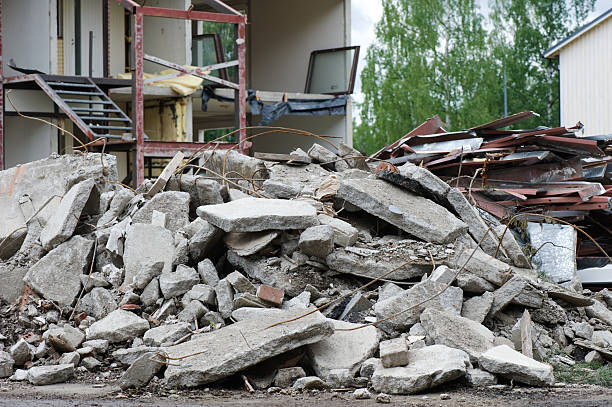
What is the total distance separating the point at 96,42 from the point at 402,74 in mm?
24484

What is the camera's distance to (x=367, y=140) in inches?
1635

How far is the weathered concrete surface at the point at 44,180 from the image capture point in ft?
31.7

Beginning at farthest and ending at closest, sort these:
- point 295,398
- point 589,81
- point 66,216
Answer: point 589,81, point 66,216, point 295,398

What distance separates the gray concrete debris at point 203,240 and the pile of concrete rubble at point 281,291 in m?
0.02

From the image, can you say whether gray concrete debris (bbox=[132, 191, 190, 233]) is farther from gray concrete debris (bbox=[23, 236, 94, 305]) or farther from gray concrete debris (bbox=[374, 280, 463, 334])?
gray concrete debris (bbox=[374, 280, 463, 334])

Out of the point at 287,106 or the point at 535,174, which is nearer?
the point at 535,174

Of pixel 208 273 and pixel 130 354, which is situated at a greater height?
pixel 208 273

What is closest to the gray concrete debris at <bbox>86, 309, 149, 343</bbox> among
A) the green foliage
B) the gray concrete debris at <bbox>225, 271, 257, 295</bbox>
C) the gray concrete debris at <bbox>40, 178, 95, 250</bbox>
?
the gray concrete debris at <bbox>225, 271, 257, 295</bbox>

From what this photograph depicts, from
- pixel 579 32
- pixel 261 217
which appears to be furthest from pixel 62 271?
pixel 579 32

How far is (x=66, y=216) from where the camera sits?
28.9 feet

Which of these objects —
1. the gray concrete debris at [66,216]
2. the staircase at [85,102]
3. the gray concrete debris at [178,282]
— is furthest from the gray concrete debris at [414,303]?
the staircase at [85,102]

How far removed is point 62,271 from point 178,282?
4.73 ft

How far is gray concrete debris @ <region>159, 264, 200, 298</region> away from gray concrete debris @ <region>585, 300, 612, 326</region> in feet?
12.6

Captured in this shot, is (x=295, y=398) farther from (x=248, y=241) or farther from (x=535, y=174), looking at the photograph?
(x=535, y=174)
